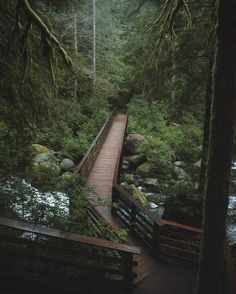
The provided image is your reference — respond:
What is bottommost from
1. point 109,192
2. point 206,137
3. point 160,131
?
point 109,192

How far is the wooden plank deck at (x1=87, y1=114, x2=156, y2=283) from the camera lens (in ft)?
22.3

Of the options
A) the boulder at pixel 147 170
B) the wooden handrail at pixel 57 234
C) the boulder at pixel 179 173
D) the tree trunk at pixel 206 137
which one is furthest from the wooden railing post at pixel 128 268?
the boulder at pixel 147 170

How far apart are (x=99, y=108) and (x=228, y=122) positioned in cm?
2223

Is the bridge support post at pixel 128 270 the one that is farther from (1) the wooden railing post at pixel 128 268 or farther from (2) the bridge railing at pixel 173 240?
(2) the bridge railing at pixel 173 240

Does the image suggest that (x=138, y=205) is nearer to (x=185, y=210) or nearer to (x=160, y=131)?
(x=185, y=210)

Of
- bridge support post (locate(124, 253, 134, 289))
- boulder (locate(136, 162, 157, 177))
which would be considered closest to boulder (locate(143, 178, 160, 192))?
boulder (locate(136, 162, 157, 177))

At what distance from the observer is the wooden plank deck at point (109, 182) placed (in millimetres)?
6804

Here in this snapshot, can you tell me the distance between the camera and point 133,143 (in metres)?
→ 20.7

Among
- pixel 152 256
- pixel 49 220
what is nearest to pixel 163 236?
pixel 152 256

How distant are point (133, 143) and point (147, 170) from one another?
4.21 m

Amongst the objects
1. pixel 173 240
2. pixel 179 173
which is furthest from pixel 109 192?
pixel 179 173

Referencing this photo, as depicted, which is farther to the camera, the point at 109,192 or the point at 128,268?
the point at 109,192

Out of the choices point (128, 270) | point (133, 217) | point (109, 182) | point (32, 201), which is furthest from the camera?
point (109, 182)

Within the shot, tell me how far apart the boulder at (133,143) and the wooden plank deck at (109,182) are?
75 centimetres
